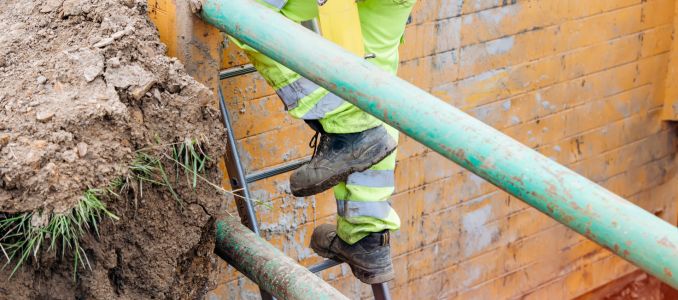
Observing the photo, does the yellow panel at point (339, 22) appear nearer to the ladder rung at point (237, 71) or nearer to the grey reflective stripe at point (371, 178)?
the grey reflective stripe at point (371, 178)

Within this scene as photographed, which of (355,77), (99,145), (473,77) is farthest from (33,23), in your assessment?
(473,77)

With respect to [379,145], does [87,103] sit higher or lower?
higher

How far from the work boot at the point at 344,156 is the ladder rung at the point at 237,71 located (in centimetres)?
60

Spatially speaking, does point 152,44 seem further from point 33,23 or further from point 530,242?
point 530,242

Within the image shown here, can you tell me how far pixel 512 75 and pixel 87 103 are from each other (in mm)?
3089

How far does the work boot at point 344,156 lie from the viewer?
101 inches

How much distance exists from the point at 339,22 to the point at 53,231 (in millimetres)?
964

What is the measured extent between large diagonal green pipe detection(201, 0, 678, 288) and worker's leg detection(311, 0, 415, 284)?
60 centimetres

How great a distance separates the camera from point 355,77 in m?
1.82

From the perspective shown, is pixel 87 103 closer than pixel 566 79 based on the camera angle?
Yes

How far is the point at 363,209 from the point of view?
8.91ft

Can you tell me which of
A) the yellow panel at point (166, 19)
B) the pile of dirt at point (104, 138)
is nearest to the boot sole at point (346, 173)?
the pile of dirt at point (104, 138)

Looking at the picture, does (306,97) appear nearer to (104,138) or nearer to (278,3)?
(278,3)

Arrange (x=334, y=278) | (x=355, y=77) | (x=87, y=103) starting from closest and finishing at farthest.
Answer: (x=355, y=77) < (x=87, y=103) < (x=334, y=278)
